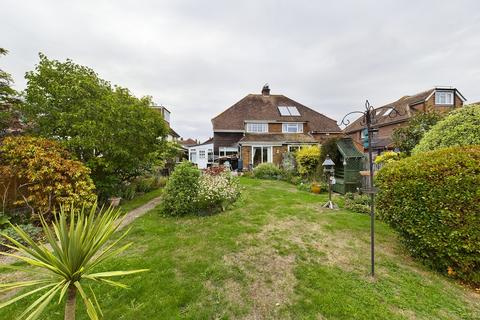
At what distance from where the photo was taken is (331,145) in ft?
36.6

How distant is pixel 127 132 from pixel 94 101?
5.58 feet

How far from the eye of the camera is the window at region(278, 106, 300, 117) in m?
23.7

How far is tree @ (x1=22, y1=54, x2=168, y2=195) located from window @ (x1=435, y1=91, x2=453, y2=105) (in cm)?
2949

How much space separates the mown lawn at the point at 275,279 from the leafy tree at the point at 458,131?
2.89 metres

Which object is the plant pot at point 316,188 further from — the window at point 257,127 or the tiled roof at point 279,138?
the window at point 257,127

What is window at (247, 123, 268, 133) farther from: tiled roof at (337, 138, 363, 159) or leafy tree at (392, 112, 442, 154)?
leafy tree at (392, 112, 442, 154)

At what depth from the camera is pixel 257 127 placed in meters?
22.6

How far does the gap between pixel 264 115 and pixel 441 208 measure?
822 inches

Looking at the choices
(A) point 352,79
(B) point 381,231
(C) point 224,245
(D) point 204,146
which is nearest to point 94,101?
(C) point 224,245

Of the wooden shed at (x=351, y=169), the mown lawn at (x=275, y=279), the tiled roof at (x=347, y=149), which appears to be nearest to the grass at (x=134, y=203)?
the mown lawn at (x=275, y=279)

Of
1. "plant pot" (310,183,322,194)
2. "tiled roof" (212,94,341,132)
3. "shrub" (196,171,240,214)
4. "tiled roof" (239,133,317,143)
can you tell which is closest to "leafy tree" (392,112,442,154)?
"plant pot" (310,183,322,194)

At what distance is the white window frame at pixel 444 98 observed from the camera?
21.7 m

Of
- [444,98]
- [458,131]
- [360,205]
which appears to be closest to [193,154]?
[360,205]

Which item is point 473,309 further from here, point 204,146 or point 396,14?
point 204,146
